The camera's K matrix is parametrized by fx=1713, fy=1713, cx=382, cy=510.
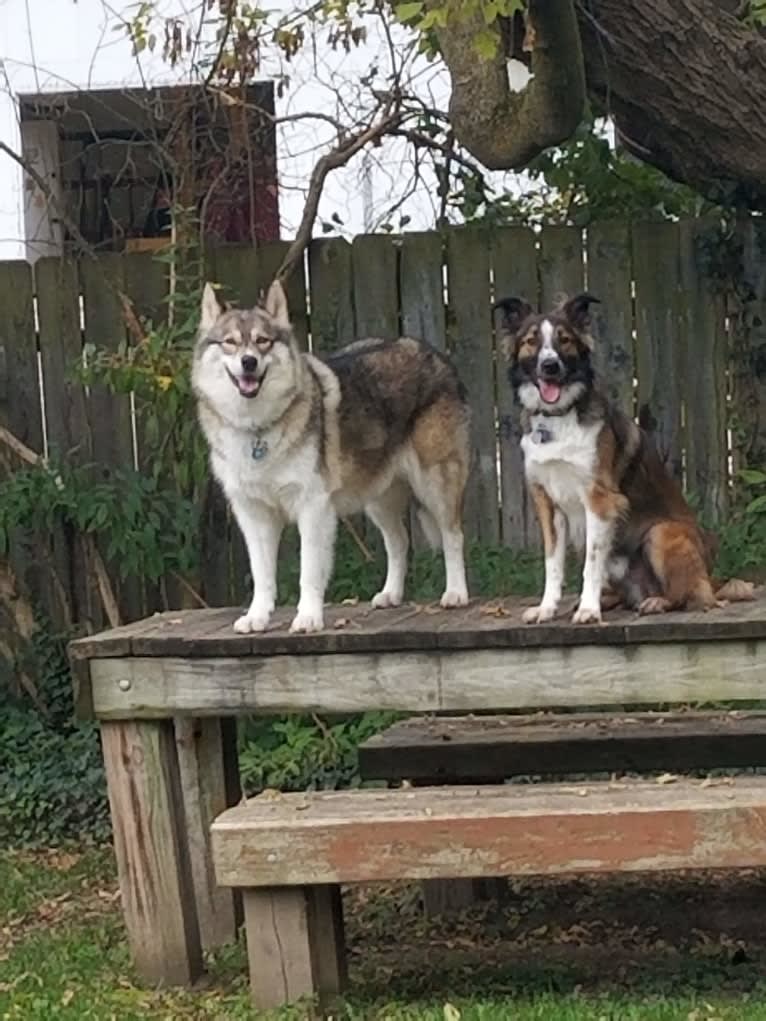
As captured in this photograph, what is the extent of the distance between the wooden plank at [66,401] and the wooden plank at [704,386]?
117 inches

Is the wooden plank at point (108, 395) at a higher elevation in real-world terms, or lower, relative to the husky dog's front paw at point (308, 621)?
higher

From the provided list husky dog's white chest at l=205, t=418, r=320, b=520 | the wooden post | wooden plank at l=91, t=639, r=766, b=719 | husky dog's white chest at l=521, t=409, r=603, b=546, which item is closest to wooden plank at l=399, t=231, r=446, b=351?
husky dog's white chest at l=205, t=418, r=320, b=520

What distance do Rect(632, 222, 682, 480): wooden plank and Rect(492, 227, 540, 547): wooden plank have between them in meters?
0.53

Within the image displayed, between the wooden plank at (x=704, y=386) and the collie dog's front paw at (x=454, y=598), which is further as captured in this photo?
the wooden plank at (x=704, y=386)

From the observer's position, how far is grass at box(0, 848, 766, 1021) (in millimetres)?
5070

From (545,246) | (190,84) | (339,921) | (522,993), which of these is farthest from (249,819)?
(190,84)

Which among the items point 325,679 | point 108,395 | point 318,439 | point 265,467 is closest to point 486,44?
point 318,439

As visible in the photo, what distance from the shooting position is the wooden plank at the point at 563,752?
20.4 feet

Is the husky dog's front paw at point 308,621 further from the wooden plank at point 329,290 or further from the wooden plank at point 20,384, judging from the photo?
the wooden plank at point 20,384

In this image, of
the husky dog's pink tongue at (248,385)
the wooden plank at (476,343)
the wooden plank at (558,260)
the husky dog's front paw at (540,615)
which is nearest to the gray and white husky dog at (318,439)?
the husky dog's pink tongue at (248,385)

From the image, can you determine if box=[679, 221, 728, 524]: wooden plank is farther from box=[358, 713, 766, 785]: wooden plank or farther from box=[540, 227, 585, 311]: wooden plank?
box=[358, 713, 766, 785]: wooden plank

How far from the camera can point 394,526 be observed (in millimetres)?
6625

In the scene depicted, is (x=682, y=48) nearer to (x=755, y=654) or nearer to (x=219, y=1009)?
(x=755, y=654)

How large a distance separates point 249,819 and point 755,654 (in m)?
1.59
